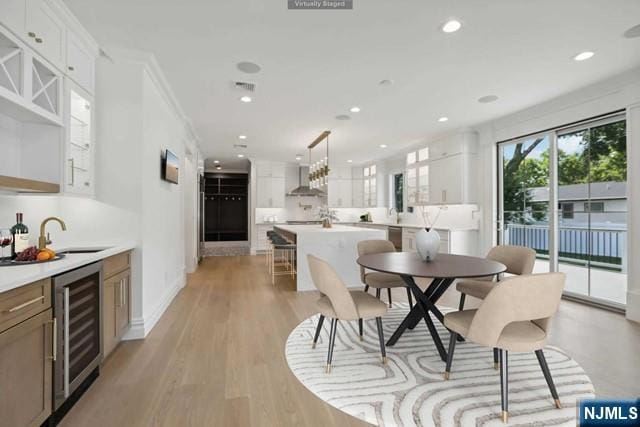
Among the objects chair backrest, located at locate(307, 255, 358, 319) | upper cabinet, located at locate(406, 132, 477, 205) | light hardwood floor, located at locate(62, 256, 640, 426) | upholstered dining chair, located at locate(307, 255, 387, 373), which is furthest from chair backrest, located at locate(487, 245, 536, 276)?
upper cabinet, located at locate(406, 132, 477, 205)

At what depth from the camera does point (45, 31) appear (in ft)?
6.77

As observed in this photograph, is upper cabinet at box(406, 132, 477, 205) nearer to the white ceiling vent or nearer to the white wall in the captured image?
the white wall

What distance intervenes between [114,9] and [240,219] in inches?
342

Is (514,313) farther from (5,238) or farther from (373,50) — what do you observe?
(5,238)

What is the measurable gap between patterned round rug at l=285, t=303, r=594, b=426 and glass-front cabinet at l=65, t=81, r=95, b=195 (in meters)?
2.25

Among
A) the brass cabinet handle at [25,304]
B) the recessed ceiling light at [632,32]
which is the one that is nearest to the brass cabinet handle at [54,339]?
the brass cabinet handle at [25,304]

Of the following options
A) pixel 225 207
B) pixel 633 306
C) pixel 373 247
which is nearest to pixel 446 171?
pixel 373 247

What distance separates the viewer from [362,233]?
479 cm

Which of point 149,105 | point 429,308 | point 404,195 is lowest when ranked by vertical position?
point 429,308

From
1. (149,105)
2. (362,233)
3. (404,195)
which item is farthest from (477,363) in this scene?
(404,195)

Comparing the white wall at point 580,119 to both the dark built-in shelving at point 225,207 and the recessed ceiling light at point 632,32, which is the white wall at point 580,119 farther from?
the dark built-in shelving at point 225,207

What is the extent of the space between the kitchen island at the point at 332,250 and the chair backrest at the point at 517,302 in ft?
9.87

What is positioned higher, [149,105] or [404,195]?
[149,105]

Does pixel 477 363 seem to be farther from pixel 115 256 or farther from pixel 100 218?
pixel 100 218
